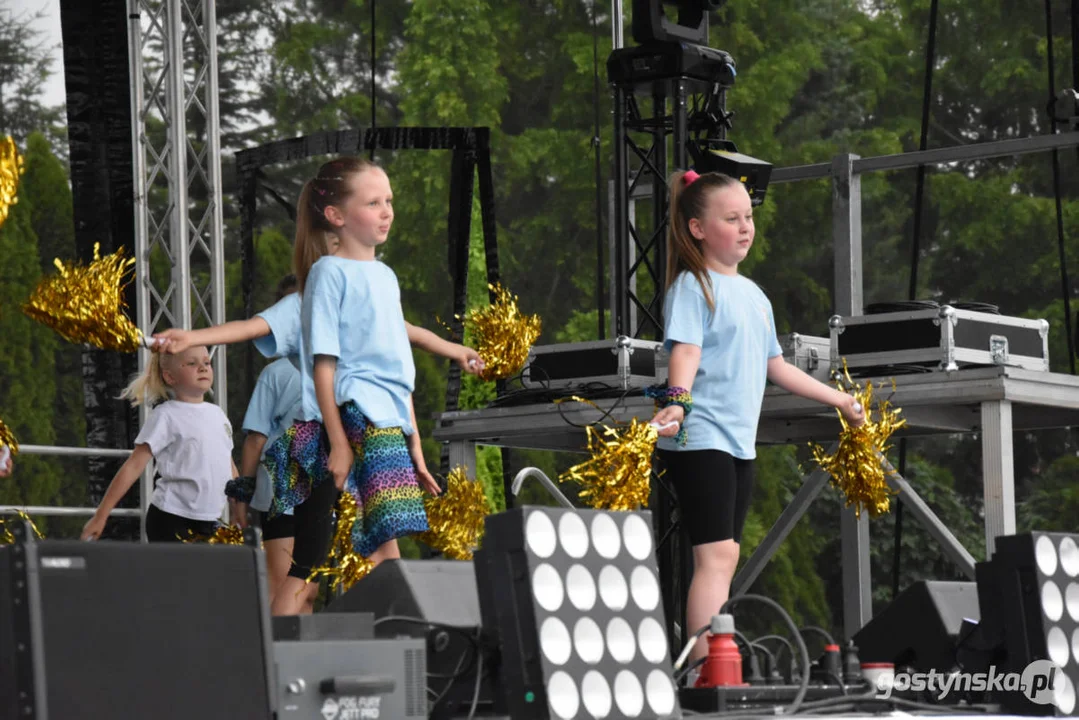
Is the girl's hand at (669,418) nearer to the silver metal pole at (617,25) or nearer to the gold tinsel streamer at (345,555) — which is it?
the gold tinsel streamer at (345,555)

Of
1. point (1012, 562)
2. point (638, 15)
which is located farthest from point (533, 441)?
point (1012, 562)

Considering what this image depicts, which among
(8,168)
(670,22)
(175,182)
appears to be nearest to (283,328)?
(8,168)

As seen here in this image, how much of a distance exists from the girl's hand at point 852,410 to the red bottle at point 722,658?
4.17ft

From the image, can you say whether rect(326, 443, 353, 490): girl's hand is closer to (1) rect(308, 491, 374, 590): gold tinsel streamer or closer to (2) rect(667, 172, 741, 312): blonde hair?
(1) rect(308, 491, 374, 590): gold tinsel streamer

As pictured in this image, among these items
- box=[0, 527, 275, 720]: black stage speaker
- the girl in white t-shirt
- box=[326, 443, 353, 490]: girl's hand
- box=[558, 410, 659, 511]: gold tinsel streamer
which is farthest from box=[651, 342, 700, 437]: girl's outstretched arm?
the girl in white t-shirt

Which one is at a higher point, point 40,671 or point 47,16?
point 47,16

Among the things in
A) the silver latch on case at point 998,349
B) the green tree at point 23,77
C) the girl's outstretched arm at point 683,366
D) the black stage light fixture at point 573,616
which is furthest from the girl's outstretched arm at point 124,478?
the green tree at point 23,77

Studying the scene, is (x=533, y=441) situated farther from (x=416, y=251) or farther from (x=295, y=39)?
(x=295, y=39)

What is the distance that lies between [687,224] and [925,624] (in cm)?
118

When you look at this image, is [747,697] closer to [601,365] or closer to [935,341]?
[935,341]

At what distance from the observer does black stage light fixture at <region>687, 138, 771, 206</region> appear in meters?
6.04

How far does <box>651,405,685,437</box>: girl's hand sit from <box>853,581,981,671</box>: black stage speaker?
23.0 inches

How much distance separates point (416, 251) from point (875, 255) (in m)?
5.36

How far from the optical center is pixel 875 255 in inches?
773
